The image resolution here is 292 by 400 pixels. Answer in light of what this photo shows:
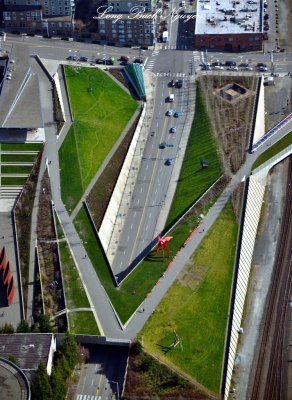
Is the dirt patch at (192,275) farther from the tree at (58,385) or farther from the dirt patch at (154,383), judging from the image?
the tree at (58,385)

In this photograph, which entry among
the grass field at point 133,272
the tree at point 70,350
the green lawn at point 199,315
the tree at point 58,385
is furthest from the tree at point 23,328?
the green lawn at point 199,315

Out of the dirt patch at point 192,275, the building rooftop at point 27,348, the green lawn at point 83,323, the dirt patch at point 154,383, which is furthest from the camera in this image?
the dirt patch at point 192,275

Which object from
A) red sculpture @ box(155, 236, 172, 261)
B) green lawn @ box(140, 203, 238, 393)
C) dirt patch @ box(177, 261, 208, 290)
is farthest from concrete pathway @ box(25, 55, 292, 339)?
red sculpture @ box(155, 236, 172, 261)

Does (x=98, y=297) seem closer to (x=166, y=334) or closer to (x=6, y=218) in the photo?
(x=166, y=334)

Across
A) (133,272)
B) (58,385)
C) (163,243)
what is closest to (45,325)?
(58,385)

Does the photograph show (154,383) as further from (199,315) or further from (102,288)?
(102,288)

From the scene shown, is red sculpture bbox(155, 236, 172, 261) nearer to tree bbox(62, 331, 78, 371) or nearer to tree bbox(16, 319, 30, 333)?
tree bbox(62, 331, 78, 371)
